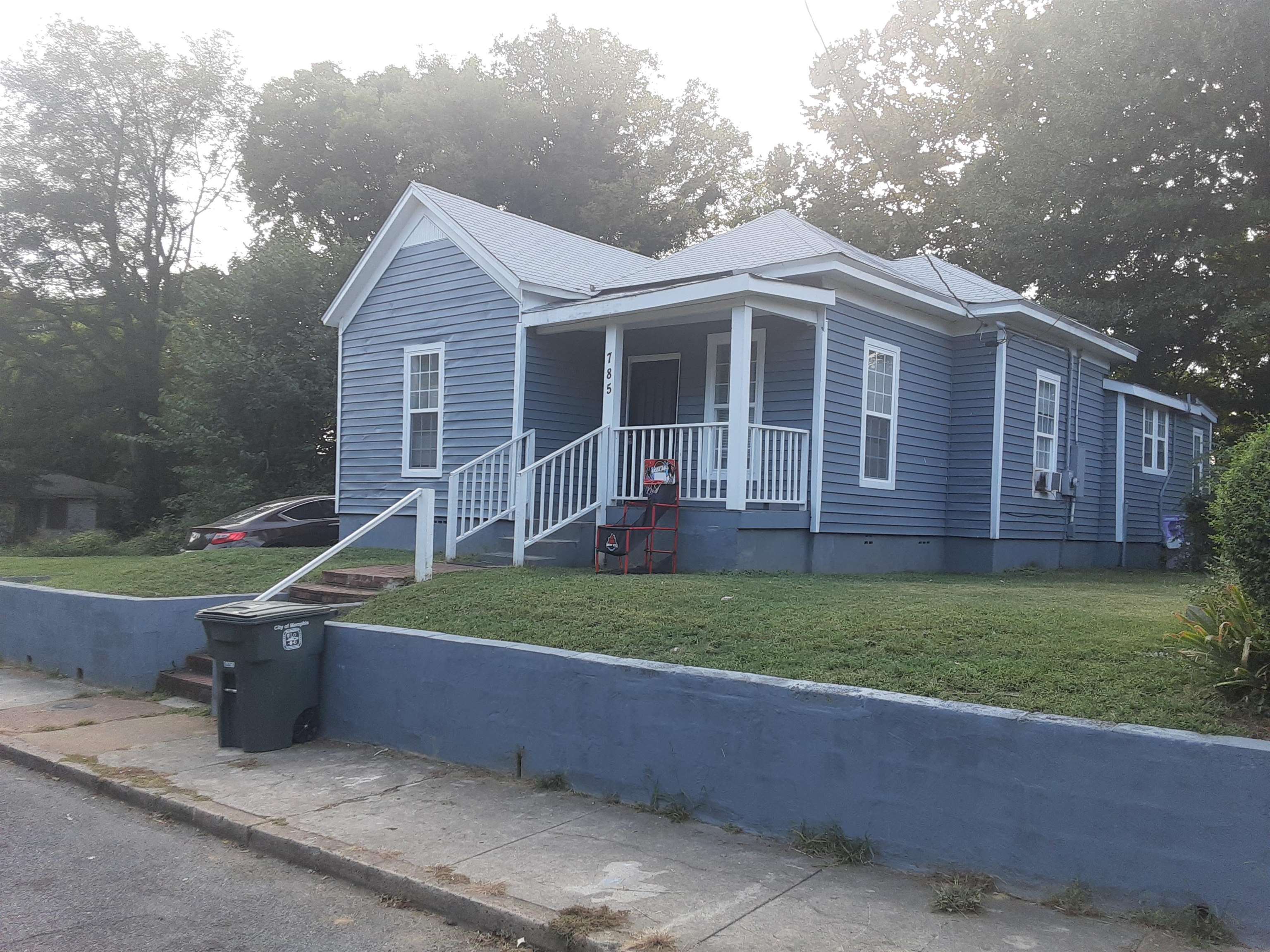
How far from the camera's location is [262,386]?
854 inches

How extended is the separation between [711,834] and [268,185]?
1306 inches

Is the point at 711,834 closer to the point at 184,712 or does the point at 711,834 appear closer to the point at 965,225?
the point at 184,712

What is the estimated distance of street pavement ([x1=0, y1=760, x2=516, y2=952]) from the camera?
4.21 metres

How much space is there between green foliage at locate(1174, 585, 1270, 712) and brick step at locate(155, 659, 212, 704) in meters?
7.59

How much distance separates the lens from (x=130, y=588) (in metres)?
10.5

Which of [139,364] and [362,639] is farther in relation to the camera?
[139,364]

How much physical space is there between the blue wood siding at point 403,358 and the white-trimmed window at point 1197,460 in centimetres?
1206

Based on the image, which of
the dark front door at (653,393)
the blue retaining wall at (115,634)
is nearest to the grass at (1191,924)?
the blue retaining wall at (115,634)

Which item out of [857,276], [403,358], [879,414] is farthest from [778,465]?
[403,358]

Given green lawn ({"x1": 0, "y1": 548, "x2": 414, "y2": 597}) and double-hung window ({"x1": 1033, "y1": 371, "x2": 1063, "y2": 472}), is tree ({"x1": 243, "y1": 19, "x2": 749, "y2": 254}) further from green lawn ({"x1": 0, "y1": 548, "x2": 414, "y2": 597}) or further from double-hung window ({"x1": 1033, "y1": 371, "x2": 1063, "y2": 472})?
green lawn ({"x1": 0, "y1": 548, "x2": 414, "y2": 597})

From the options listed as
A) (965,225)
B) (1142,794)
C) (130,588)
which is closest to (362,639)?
(130,588)

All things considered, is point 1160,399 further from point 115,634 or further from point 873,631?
point 115,634

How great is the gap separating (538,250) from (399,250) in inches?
82.9

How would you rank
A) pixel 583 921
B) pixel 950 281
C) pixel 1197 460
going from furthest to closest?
1. pixel 1197 460
2. pixel 950 281
3. pixel 583 921
